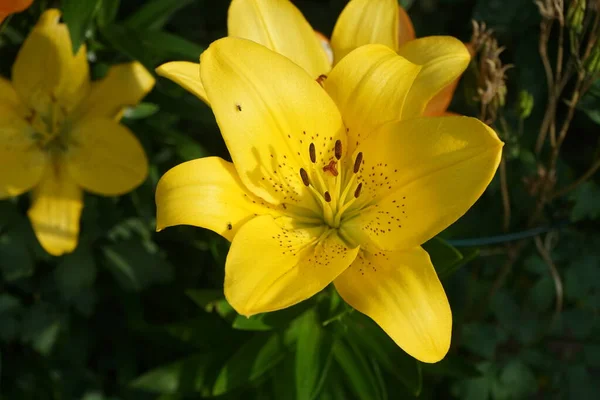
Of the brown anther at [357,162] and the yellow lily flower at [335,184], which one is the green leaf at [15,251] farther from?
the brown anther at [357,162]

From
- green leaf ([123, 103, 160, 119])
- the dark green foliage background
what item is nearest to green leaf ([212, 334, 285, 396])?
the dark green foliage background

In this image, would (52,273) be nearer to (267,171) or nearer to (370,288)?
(267,171)

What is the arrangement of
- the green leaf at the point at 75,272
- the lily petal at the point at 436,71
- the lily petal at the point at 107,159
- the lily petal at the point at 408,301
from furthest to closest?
1. the green leaf at the point at 75,272
2. the lily petal at the point at 107,159
3. the lily petal at the point at 436,71
4. the lily petal at the point at 408,301

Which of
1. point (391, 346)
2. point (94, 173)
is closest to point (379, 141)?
point (391, 346)

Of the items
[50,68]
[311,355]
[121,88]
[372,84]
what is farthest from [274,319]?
[50,68]

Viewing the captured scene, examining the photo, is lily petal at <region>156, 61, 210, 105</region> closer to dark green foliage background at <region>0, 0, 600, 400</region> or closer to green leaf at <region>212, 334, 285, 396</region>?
dark green foliage background at <region>0, 0, 600, 400</region>

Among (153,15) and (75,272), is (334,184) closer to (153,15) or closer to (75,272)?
(153,15)

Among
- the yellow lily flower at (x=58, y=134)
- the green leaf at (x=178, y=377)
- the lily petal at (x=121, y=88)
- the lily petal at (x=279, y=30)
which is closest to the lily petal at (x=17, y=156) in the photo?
the yellow lily flower at (x=58, y=134)
